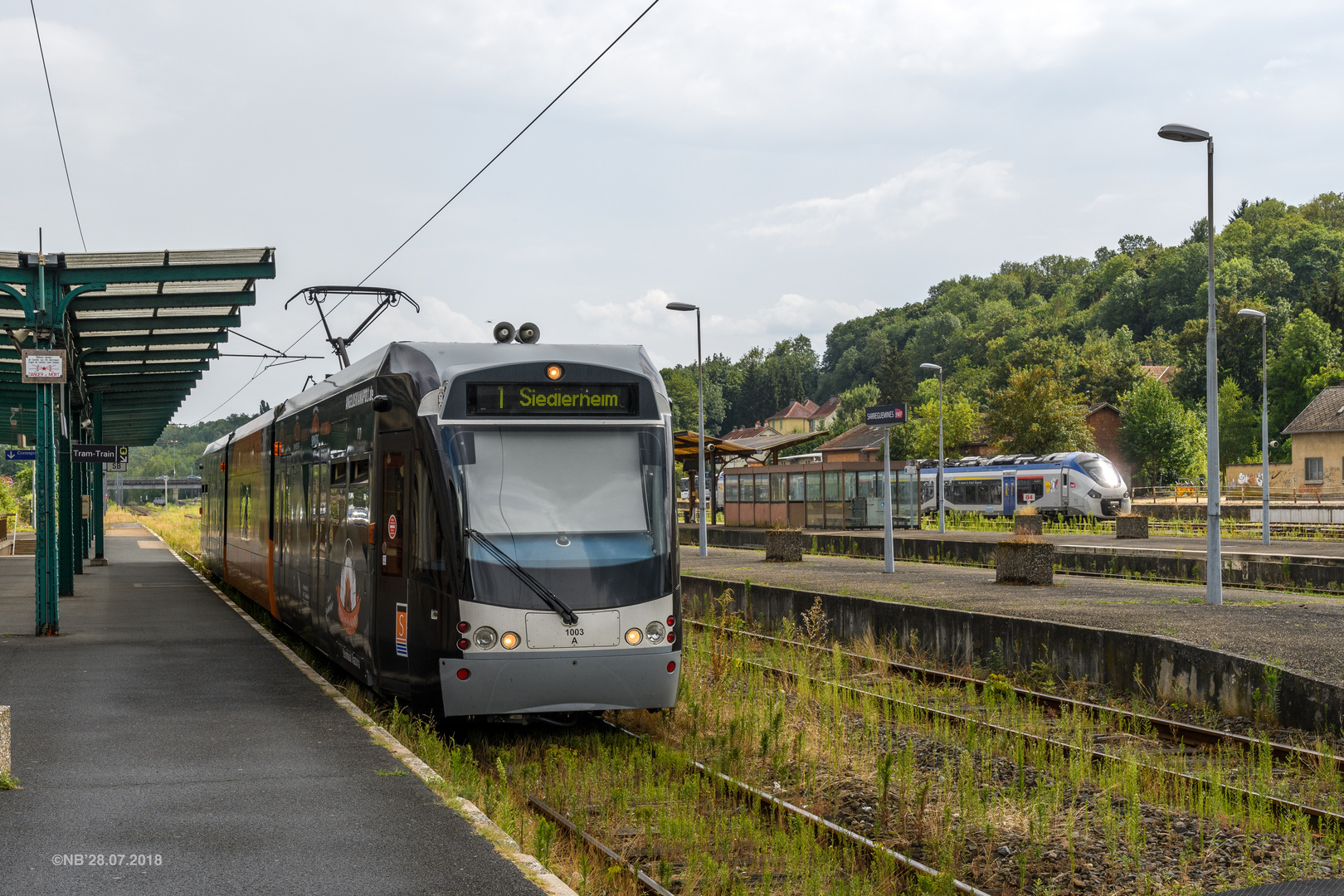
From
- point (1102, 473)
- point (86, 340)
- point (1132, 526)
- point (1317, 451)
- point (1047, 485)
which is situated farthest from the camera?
point (1317, 451)

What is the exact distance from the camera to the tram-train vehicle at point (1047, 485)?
49.4 metres

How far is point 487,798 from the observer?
758 centimetres

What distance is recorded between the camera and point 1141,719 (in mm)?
10984

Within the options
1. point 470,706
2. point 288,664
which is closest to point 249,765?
point 470,706

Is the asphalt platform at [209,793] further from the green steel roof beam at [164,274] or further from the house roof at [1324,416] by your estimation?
the house roof at [1324,416]

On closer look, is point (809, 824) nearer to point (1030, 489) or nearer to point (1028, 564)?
point (1028, 564)

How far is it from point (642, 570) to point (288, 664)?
5667mm

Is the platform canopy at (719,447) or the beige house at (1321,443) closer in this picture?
the platform canopy at (719,447)

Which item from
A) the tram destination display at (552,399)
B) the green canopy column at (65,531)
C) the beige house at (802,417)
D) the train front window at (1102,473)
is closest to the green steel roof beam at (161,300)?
the green canopy column at (65,531)

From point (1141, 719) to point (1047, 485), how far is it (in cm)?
4082

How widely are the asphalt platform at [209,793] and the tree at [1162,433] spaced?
66.9 meters

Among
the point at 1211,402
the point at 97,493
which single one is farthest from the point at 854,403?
the point at 1211,402

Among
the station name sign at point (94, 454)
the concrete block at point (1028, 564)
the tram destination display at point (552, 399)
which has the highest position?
the tram destination display at point (552, 399)

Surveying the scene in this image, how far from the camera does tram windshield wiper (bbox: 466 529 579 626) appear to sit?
8.74 m
